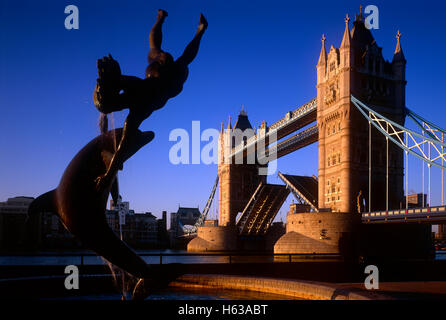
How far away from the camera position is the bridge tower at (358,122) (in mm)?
42719

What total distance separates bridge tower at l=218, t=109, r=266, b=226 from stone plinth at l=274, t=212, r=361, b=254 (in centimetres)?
3820

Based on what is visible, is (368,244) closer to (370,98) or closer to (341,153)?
(341,153)

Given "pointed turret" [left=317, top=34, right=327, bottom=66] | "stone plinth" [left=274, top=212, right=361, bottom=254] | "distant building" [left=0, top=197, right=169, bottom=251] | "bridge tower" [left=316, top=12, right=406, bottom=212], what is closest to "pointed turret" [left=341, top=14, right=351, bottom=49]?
"bridge tower" [left=316, top=12, right=406, bottom=212]

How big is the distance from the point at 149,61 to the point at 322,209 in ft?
120

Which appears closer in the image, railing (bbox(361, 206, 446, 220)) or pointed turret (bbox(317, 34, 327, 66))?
railing (bbox(361, 206, 446, 220))

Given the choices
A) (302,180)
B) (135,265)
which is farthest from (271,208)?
(135,265)

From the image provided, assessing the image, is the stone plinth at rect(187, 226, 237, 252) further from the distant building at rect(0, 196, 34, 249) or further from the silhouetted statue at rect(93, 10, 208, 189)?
the silhouetted statue at rect(93, 10, 208, 189)

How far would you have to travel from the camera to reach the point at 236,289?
47.1 ft

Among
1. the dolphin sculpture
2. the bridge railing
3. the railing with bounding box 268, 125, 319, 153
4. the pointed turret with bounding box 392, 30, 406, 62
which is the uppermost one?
the pointed turret with bounding box 392, 30, 406, 62

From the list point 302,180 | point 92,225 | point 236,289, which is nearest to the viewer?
point 92,225

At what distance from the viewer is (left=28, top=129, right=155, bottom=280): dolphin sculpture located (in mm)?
8469

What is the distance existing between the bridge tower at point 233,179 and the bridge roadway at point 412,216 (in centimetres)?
4239

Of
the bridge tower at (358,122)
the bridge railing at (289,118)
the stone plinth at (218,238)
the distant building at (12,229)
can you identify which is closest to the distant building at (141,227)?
the distant building at (12,229)
